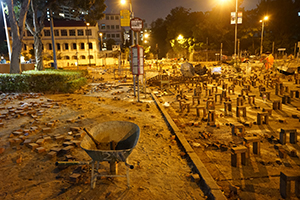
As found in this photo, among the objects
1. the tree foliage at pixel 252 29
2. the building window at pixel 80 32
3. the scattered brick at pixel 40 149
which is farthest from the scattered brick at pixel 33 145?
the building window at pixel 80 32

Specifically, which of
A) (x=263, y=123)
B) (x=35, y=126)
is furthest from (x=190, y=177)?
(x=35, y=126)

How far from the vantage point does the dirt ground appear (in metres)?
3.70

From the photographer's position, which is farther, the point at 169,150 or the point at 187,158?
the point at 169,150

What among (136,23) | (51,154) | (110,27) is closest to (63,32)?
(110,27)

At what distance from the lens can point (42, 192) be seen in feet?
12.2

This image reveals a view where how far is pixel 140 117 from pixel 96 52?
51100 millimetres

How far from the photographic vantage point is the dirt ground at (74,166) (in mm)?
3695

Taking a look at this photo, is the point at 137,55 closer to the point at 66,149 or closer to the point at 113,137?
the point at 66,149

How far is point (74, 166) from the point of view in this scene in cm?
459

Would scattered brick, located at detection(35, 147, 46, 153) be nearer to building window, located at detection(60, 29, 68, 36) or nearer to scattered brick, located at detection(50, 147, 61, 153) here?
scattered brick, located at detection(50, 147, 61, 153)

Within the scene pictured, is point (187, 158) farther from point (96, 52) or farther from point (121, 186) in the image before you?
point (96, 52)

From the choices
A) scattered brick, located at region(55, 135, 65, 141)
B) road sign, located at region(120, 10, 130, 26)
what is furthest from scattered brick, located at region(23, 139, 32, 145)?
road sign, located at region(120, 10, 130, 26)

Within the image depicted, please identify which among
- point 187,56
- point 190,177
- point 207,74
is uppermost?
point 187,56

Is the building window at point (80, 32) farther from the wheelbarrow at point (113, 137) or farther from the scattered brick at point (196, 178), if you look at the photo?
the scattered brick at point (196, 178)
